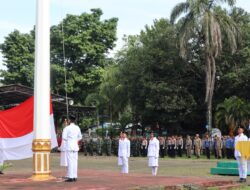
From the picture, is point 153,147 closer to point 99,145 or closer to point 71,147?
point 71,147

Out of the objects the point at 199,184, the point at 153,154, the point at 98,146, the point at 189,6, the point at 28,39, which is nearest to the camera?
the point at 199,184

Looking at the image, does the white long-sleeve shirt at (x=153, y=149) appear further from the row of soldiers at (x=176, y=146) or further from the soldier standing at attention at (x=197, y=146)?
the soldier standing at attention at (x=197, y=146)

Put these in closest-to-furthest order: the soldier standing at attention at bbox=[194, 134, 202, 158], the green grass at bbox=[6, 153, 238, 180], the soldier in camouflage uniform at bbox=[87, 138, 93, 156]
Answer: the green grass at bbox=[6, 153, 238, 180]
the soldier standing at attention at bbox=[194, 134, 202, 158]
the soldier in camouflage uniform at bbox=[87, 138, 93, 156]

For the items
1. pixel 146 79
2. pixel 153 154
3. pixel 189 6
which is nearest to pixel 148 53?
pixel 146 79

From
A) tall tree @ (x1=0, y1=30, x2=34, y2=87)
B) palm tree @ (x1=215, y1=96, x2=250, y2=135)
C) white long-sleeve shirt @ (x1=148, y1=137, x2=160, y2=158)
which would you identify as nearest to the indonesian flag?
white long-sleeve shirt @ (x1=148, y1=137, x2=160, y2=158)

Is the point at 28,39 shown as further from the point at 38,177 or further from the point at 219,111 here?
the point at 38,177

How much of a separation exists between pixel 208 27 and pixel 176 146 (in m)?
8.45

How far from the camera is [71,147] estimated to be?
47.2 ft

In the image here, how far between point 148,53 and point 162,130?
21.9 ft

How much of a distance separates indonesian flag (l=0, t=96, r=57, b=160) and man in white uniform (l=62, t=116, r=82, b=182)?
1.71m

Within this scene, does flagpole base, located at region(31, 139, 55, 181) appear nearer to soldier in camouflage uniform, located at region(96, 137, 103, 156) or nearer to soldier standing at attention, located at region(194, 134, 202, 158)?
soldier standing at attention, located at region(194, 134, 202, 158)

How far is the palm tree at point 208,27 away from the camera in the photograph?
120ft

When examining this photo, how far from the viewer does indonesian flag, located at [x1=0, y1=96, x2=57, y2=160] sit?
53.9 ft

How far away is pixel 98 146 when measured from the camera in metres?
40.6
